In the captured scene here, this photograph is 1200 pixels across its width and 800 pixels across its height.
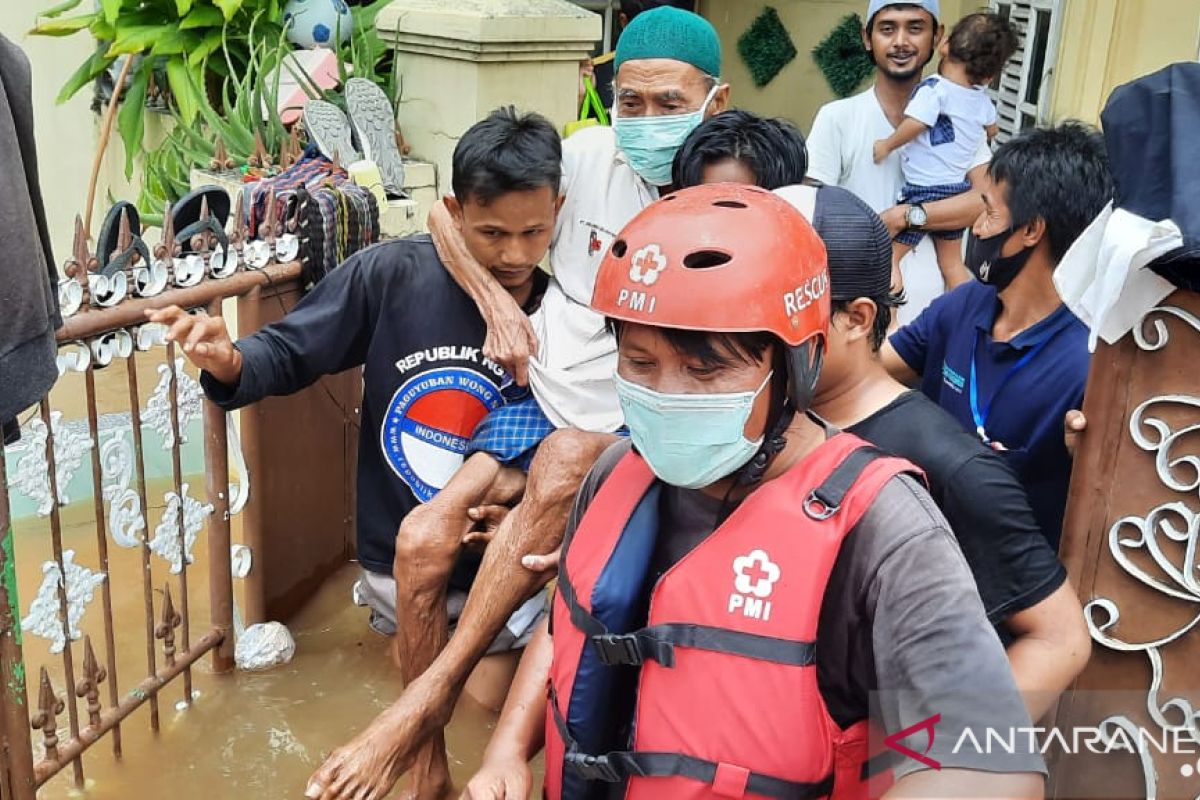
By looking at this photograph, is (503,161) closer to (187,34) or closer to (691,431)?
(691,431)

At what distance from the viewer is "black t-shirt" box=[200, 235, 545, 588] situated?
3299mm

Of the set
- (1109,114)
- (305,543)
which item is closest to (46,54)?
(305,543)

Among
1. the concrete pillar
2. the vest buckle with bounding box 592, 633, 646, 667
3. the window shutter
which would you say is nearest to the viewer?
the vest buckle with bounding box 592, 633, 646, 667

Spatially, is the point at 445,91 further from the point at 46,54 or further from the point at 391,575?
the point at 46,54

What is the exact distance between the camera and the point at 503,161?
297 centimetres

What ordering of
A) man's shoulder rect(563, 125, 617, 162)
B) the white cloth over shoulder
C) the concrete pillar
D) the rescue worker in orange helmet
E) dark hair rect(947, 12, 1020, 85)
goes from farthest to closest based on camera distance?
the concrete pillar, dark hair rect(947, 12, 1020, 85), man's shoulder rect(563, 125, 617, 162), the white cloth over shoulder, the rescue worker in orange helmet

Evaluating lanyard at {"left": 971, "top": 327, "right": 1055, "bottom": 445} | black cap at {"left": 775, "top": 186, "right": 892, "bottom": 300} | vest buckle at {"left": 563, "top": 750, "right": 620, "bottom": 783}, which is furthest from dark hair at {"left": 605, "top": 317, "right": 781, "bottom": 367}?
lanyard at {"left": 971, "top": 327, "right": 1055, "bottom": 445}

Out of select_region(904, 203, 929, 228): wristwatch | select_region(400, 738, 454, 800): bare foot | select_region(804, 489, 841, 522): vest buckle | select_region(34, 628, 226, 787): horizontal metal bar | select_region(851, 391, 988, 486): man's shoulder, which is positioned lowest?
select_region(400, 738, 454, 800): bare foot

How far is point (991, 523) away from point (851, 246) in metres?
0.57

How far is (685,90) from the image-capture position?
3.34 metres

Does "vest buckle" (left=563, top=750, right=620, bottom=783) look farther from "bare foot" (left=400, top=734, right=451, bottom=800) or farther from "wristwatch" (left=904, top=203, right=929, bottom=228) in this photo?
"wristwatch" (left=904, top=203, right=929, bottom=228)

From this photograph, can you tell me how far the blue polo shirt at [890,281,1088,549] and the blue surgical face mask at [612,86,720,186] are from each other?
100cm

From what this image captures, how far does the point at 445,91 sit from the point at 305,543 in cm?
282

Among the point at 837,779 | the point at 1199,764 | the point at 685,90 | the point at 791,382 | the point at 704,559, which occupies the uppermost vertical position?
the point at 685,90
